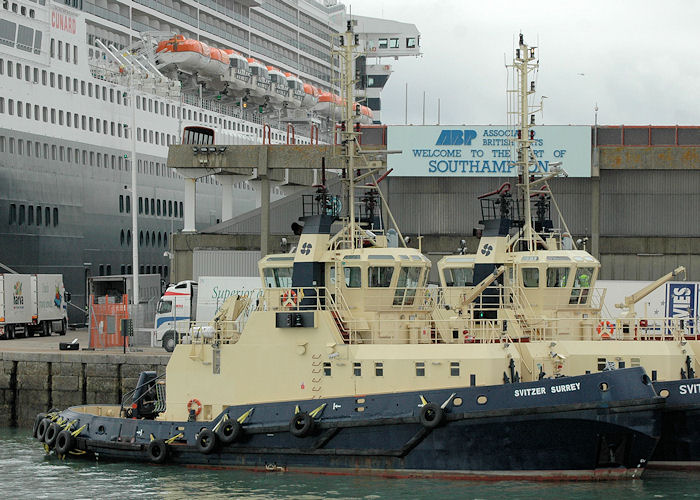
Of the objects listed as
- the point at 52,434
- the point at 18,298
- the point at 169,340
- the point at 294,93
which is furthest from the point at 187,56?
the point at 52,434

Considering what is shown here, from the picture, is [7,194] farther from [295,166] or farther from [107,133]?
[295,166]

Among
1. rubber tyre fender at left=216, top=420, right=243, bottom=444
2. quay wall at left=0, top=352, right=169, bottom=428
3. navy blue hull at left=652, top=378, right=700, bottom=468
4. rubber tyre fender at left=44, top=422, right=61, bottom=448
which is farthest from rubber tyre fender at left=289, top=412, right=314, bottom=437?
quay wall at left=0, top=352, right=169, bottom=428

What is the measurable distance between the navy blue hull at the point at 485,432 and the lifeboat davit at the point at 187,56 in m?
36.0

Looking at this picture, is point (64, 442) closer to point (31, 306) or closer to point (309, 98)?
point (31, 306)

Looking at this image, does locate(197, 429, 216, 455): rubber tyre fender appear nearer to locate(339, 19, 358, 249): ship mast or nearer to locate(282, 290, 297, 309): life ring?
locate(282, 290, 297, 309): life ring

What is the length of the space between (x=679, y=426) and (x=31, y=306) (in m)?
24.6

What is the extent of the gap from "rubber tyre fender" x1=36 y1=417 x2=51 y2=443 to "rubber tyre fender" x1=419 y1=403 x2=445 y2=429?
793cm

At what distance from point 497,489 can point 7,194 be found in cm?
2987

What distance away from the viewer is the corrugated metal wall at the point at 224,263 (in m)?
38.8

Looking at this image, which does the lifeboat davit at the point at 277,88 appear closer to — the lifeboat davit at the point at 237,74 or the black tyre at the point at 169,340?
the lifeboat davit at the point at 237,74

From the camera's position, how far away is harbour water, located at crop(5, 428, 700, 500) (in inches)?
717

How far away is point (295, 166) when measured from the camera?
3784 cm

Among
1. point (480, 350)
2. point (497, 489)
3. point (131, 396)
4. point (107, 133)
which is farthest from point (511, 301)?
point (107, 133)

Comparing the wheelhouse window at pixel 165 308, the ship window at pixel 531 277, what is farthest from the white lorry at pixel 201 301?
the ship window at pixel 531 277
